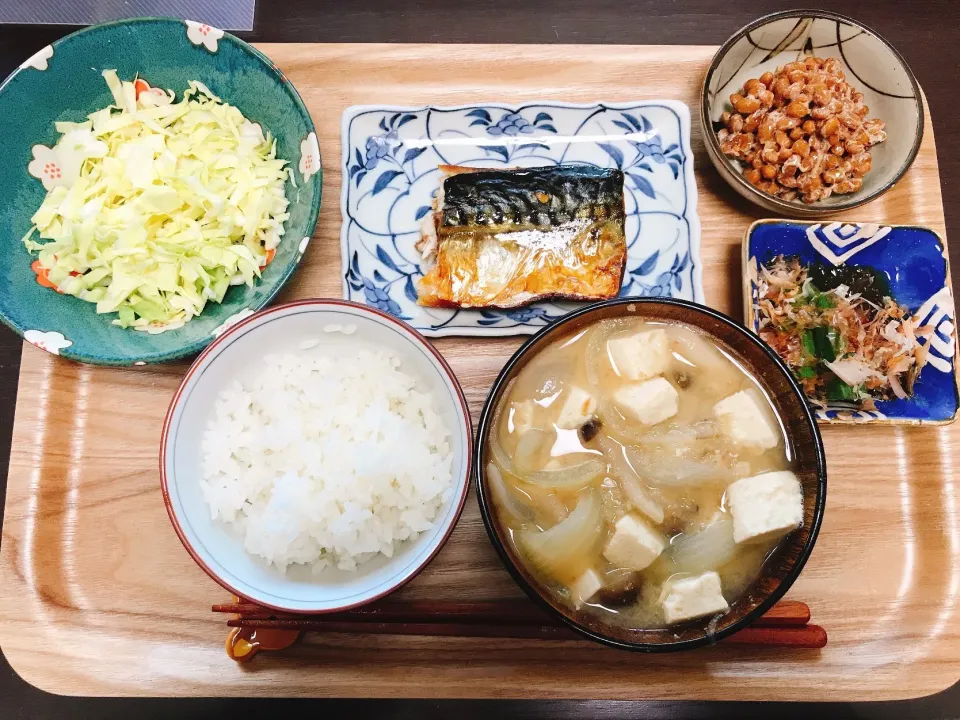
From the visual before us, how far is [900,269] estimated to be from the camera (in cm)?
225

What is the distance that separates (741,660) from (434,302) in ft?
5.01

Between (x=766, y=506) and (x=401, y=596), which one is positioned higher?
(x=766, y=506)

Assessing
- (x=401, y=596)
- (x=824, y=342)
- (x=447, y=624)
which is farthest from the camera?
(x=824, y=342)

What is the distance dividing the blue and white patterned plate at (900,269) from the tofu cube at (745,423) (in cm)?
40

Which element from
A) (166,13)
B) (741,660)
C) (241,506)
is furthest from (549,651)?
(166,13)

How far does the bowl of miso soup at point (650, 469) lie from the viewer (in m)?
1.73

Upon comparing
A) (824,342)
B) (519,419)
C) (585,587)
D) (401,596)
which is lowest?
(401,596)

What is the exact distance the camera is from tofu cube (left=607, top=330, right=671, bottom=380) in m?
1.84

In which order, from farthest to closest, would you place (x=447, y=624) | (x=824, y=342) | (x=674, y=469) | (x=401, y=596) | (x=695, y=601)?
(x=824, y=342)
(x=401, y=596)
(x=447, y=624)
(x=674, y=469)
(x=695, y=601)

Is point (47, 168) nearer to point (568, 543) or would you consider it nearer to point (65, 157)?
point (65, 157)

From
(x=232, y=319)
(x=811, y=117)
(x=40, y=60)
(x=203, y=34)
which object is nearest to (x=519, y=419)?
(x=232, y=319)

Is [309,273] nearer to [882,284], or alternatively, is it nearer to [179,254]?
[179,254]

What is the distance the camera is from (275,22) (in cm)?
275

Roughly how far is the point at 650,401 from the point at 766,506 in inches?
15.9
